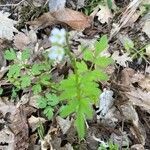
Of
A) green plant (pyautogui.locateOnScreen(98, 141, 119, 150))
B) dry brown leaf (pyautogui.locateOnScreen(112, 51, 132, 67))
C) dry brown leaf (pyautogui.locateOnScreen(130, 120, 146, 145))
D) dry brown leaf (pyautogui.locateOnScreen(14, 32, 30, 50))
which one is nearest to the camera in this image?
green plant (pyautogui.locateOnScreen(98, 141, 119, 150))

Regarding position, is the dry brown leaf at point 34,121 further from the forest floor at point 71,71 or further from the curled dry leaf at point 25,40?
the curled dry leaf at point 25,40

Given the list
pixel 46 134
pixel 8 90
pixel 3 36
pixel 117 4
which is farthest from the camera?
pixel 117 4

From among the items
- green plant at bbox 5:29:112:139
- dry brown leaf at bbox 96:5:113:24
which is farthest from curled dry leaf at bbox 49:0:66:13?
green plant at bbox 5:29:112:139

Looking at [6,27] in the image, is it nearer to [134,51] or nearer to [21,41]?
[21,41]

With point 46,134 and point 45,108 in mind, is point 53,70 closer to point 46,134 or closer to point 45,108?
point 45,108

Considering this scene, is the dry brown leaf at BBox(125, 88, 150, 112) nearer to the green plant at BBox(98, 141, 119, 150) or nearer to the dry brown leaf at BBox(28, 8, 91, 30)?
the green plant at BBox(98, 141, 119, 150)

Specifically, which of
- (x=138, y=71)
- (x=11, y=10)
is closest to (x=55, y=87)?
(x=138, y=71)

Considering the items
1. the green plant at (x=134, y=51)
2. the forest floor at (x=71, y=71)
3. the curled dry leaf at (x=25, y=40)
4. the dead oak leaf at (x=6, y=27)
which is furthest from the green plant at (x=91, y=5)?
the dead oak leaf at (x=6, y=27)
